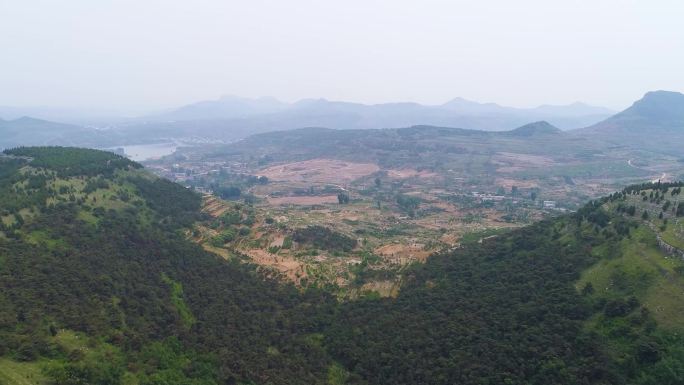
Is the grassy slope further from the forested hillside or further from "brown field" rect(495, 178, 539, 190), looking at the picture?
"brown field" rect(495, 178, 539, 190)

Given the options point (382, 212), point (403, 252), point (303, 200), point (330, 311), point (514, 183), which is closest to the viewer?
point (330, 311)

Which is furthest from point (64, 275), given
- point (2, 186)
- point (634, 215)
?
point (634, 215)

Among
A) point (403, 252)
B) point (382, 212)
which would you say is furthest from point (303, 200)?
point (403, 252)

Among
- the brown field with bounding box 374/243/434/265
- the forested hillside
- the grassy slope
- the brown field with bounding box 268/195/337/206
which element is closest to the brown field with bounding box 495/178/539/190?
the brown field with bounding box 268/195/337/206

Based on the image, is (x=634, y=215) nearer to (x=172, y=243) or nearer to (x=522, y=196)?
(x=172, y=243)

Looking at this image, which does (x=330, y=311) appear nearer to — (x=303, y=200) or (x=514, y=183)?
(x=303, y=200)

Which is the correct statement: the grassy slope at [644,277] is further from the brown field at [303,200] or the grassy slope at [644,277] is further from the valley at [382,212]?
the brown field at [303,200]

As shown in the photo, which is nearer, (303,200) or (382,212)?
(382,212)

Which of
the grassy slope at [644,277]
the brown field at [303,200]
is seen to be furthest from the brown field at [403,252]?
the brown field at [303,200]

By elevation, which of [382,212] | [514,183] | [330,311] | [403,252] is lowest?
[382,212]
